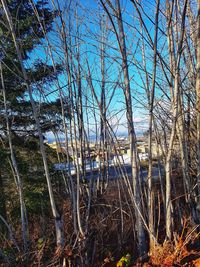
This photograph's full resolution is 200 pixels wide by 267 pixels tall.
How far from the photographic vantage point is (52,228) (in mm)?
3385

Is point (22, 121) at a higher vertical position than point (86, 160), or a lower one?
higher

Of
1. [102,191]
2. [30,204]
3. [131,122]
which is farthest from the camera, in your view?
[30,204]

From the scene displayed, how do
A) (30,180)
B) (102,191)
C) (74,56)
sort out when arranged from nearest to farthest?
(74,56) → (102,191) → (30,180)

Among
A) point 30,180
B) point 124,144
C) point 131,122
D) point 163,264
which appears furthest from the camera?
point 30,180

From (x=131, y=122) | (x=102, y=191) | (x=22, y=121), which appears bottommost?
(x=102, y=191)

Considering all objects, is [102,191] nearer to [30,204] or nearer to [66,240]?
[66,240]

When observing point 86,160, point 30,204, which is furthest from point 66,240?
point 30,204

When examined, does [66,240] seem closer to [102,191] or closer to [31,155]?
[102,191]

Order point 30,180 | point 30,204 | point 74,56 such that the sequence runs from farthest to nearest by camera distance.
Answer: point 30,180
point 30,204
point 74,56

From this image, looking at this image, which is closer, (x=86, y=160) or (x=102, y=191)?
(x=86, y=160)

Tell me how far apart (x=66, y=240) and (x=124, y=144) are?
1.38 m

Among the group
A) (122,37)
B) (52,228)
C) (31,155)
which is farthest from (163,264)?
(31,155)

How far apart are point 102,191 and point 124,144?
0.93 m

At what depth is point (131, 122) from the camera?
2.55 m
